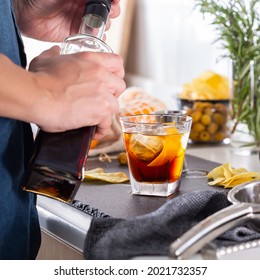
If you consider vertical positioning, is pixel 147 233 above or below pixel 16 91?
below

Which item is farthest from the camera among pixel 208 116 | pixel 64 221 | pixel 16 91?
pixel 208 116

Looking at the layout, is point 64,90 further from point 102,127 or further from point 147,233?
point 147,233

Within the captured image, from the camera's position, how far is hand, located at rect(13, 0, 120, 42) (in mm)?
1086

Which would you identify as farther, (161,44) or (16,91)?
(161,44)

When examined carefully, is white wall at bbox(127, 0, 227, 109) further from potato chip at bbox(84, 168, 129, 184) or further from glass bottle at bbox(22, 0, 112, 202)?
glass bottle at bbox(22, 0, 112, 202)

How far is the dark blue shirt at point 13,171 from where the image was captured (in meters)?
0.88

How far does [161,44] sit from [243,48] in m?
1.77

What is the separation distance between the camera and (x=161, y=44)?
3.22 meters

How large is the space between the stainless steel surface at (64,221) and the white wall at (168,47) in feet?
5.13

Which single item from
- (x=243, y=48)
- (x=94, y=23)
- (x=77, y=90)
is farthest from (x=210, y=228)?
(x=243, y=48)

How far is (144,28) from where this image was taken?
132 inches

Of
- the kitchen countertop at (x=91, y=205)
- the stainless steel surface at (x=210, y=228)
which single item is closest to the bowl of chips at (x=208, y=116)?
the kitchen countertop at (x=91, y=205)

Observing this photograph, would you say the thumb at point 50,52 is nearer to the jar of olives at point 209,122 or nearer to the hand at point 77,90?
the hand at point 77,90
